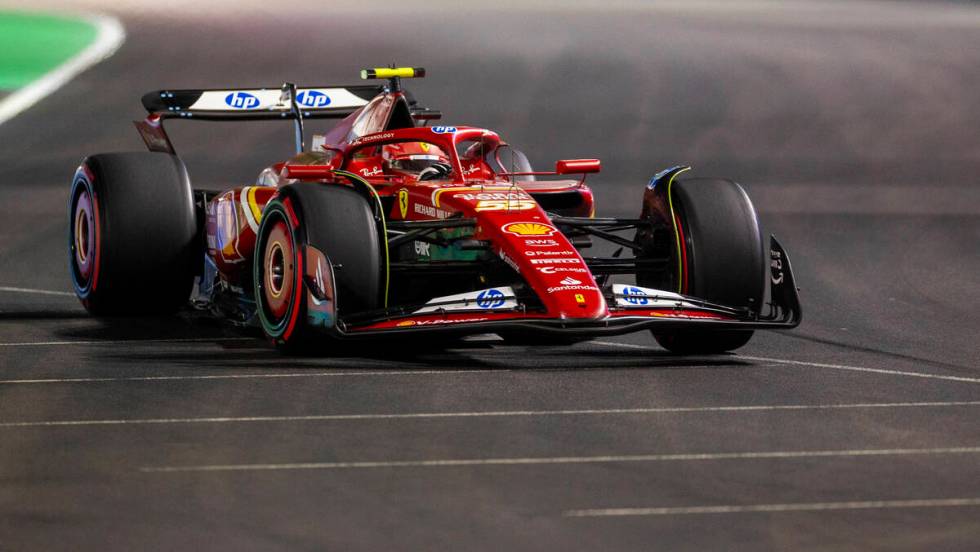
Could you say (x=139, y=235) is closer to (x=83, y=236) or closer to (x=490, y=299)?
(x=83, y=236)

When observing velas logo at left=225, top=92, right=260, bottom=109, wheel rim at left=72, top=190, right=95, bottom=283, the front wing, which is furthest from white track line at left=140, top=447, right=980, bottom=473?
velas logo at left=225, top=92, right=260, bottom=109

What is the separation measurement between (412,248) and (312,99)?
3.42 meters

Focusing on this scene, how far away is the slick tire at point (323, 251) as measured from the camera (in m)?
10.3

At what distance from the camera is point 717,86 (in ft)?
108

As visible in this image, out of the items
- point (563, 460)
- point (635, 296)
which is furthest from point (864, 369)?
point (563, 460)

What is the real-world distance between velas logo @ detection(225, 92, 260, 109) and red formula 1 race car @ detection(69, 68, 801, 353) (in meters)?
1.04

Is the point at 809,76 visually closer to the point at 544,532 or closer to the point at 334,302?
the point at 334,302

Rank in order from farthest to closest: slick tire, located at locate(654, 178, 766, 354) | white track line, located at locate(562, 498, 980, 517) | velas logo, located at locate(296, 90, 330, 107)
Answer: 1. velas logo, located at locate(296, 90, 330, 107)
2. slick tire, located at locate(654, 178, 766, 354)
3. white track line, located at locate(562, 498, 980, 517)

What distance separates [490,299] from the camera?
10.1 m

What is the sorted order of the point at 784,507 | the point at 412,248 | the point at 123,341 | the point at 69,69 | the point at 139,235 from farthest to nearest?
the point at 69,69 < the point at 139,235 < the point at 123,341 < the point at 412,248 < the point at 784,507

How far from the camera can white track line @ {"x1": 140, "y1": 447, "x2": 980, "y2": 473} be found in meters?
7.48

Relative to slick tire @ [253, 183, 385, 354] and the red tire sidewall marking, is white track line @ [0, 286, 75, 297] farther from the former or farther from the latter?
the red tire sidewall marking

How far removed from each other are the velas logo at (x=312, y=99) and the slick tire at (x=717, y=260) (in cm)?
432

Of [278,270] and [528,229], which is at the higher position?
[528,229]
